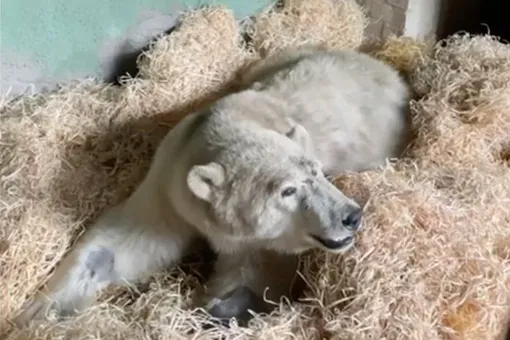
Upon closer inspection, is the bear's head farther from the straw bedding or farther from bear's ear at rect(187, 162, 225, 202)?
the straw bedding

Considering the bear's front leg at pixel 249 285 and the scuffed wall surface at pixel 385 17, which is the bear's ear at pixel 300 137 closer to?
the bear's front leg at pixel 249 285

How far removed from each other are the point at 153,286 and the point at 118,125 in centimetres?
96

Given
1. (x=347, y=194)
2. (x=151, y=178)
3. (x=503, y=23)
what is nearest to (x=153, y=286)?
(x=151, y=178)

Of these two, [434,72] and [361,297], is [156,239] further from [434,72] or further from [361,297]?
[434,72]

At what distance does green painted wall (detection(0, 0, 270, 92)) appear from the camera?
379cm

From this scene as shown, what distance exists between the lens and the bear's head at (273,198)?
2.66 m

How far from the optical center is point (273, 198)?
2.68 m

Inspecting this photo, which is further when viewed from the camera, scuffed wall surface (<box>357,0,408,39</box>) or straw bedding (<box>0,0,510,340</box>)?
scuffed wall surface (<box>357,0,408,39</box>)

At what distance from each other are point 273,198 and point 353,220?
247 mm

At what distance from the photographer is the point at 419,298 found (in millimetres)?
2557

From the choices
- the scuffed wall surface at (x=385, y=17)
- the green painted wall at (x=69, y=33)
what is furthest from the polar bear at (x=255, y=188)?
the scuffed wall surface at (x=385, y=17)

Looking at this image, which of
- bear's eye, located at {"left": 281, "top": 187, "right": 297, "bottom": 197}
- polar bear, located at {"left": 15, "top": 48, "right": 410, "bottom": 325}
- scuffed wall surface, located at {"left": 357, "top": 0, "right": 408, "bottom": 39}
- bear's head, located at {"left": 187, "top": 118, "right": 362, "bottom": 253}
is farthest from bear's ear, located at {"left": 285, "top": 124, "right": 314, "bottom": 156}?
scuffed wall surface, located at {"left": 357, "top": 0, "right": 408, "bottom": 39}

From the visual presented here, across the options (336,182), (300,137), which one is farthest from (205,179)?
(336,182)

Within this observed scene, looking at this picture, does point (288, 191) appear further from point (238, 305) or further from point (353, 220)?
point (238, 305)
